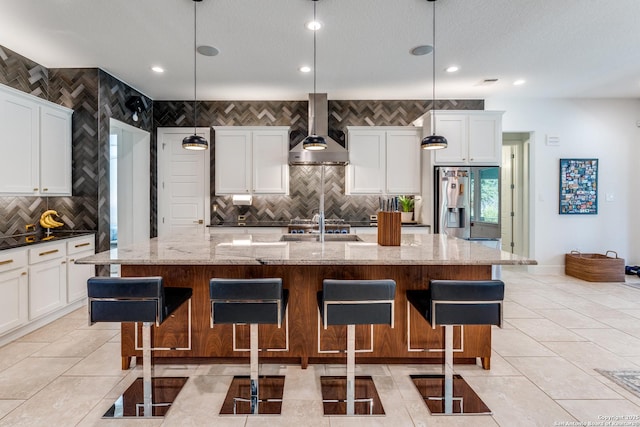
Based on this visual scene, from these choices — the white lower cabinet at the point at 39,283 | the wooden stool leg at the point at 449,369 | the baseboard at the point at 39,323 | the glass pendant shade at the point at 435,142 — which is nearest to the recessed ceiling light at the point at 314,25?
the glass pendant shade at the point at 435,142

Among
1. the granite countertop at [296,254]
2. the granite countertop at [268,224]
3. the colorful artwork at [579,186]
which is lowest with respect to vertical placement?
the granite countertop at [296,254]

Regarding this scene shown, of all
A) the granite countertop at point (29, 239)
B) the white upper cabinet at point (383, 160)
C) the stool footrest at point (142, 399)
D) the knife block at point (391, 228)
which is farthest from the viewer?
the white upper cabinet at point (383, 160)

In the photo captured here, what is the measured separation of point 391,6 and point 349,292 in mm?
2380

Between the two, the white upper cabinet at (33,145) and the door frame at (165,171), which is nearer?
the white upper cabinet at (33,145)

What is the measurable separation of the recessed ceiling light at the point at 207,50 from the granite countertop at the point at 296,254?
6.77ft

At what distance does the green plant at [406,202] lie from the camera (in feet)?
17.9

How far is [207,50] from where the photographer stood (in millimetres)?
3615

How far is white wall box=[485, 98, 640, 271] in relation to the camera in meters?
5.49

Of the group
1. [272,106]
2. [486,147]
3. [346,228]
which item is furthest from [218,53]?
[486,147]

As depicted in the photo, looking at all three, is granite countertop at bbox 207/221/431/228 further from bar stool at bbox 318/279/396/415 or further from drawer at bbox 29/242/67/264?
bar stool at bbox 318/279/396/415

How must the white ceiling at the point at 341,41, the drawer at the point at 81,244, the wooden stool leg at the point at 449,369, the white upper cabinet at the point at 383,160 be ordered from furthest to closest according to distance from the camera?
the white upper cabinet at the point at 383,160
the drawer at the point at 81,244
the white ceiling at the point at 341,41
the wooden stool leg at the point at 449,369

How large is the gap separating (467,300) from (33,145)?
4351 millimetres

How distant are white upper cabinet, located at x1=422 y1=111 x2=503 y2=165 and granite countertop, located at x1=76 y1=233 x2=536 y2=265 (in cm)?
243

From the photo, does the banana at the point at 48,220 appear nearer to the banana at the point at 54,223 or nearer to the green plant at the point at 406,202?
the banana at the point at 54,223
